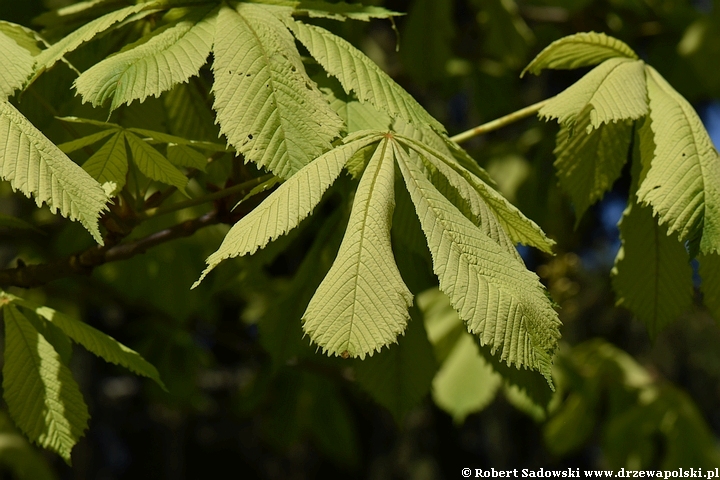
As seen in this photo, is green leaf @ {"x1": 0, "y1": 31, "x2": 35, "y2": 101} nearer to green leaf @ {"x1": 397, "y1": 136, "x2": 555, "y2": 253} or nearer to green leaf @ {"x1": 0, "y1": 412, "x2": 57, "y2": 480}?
green leaf @ {"x1": 397, "y1": 136, "x2": 555, "y2": 253}

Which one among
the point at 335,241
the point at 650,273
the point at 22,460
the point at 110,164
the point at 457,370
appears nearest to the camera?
the point at 110,164

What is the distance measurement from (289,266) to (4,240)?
2.50 meters

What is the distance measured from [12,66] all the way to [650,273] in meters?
0.94

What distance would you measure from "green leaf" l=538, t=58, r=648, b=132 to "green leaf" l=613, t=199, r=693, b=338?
0.64 feet

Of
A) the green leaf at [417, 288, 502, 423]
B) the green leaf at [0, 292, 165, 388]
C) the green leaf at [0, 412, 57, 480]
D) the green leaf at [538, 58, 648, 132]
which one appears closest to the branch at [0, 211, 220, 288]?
the green leaf at [0, 292, 165, 388]

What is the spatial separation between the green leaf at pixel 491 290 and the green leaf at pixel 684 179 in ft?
0.79

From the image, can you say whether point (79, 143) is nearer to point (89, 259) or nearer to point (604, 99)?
point (89, 259)

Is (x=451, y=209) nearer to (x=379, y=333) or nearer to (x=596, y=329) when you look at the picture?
(x=379, y=333)

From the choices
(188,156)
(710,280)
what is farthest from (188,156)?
(710,280)

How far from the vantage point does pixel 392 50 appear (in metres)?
5.02

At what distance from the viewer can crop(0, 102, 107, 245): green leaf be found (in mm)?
776

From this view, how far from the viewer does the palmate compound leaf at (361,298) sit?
2.30 ft

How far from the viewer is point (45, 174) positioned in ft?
2.60

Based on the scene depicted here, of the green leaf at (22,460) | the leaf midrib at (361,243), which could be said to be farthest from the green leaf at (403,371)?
the green leaf at (22,460)
